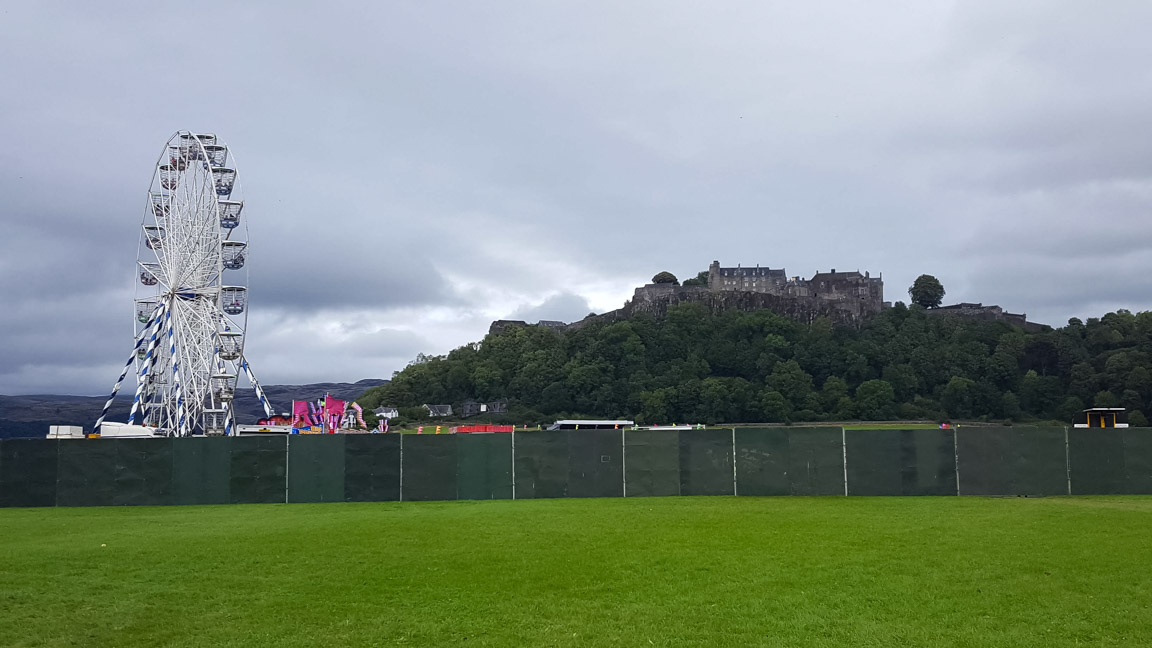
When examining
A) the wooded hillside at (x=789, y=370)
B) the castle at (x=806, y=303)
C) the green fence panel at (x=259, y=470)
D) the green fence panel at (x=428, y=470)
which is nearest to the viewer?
the green fence panel at (x=259, y=470)

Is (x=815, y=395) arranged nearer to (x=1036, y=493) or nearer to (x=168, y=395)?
(x=168, y=395)

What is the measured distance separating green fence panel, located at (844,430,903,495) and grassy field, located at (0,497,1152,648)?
21.0 ft

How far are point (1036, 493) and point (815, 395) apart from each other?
92.9 meters

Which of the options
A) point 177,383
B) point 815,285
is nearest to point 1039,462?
point 177,383

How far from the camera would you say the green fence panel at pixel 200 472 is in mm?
26500

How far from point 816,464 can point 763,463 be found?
153cm

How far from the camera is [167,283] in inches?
2173

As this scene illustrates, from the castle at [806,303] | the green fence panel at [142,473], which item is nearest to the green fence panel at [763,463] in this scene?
the green fence panel at [142,473]

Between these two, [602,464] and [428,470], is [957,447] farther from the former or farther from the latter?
[428,470]

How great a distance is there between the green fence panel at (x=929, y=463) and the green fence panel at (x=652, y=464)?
657 cm

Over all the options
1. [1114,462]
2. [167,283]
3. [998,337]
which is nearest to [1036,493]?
[1114,462]

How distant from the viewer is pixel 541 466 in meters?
27.1

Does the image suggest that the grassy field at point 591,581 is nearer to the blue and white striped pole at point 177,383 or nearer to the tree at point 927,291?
the blue and white striped pole at point 177,383

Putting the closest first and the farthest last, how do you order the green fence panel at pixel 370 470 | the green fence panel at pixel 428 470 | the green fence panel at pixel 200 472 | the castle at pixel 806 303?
the green fence panel at pixel 200 472, the green fence panel at pixel 370 470, the green fence panel at pixel 428 470, the castle at pixel 806 303
